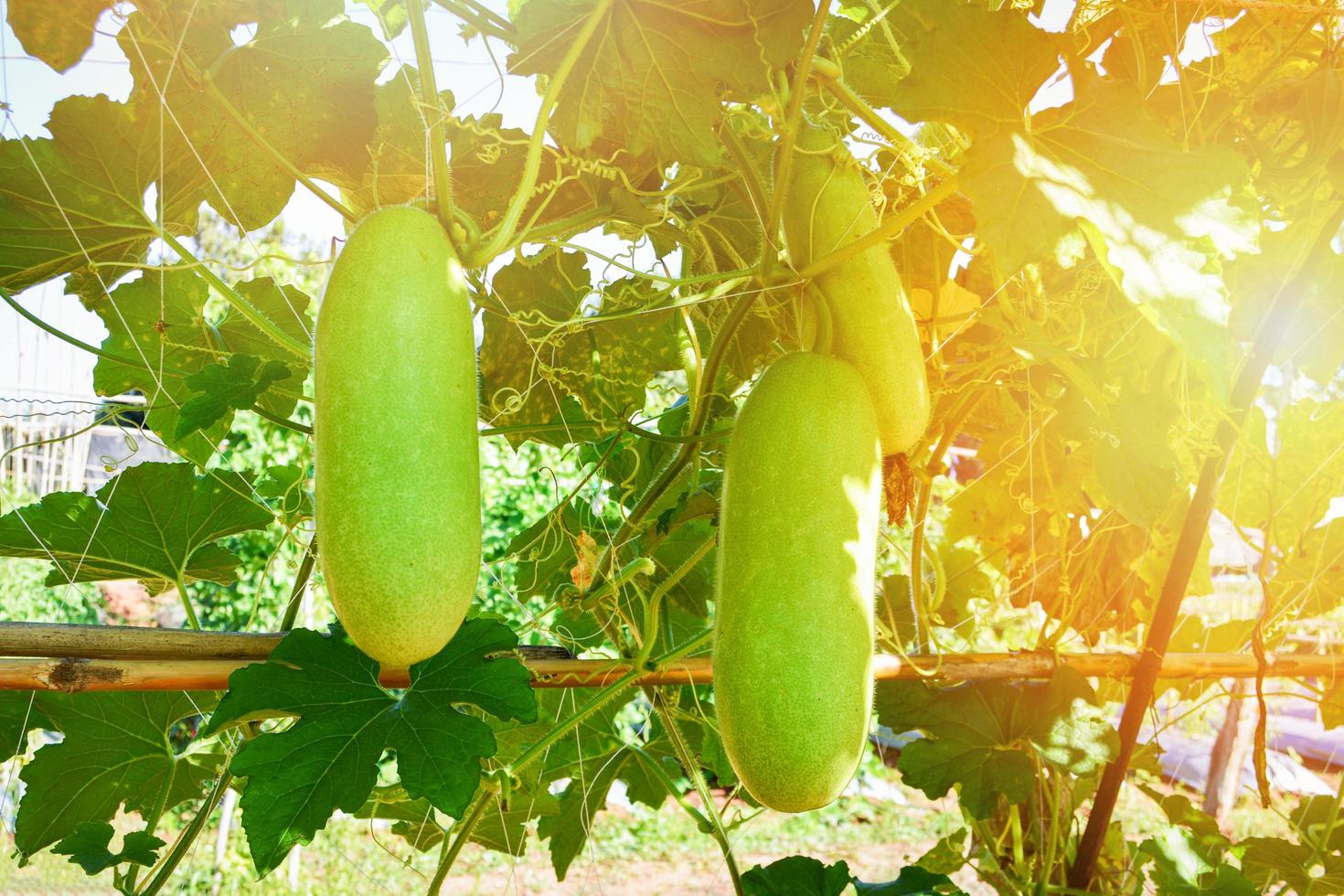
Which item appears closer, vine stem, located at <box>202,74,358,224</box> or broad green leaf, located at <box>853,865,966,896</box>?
vine stem, located at <box>202,74,358,224</box>

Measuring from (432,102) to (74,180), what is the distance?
0.56 metres

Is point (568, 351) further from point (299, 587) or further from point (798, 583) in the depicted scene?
point (798, 583)

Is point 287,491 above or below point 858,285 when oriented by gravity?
below

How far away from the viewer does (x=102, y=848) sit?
1104 millimetres

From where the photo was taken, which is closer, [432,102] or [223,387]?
[432,102]

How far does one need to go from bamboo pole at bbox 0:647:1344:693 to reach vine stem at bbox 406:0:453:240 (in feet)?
1.35

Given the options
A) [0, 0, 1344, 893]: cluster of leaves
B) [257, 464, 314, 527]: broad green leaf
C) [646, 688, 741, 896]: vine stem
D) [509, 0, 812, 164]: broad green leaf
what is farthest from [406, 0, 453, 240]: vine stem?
[646, 688, 741, 896]: vine stem

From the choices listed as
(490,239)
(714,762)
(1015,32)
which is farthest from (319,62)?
(714,762)

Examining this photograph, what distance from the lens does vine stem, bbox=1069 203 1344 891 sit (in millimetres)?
1019

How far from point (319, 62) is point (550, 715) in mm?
947

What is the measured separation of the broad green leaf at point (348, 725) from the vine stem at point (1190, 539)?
2.34ft

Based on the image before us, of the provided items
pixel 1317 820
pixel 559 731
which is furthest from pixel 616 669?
pixel 1317 820

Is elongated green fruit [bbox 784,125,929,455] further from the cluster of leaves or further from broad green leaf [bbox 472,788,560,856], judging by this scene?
broad green leaf [bbox 472,788,560,856]

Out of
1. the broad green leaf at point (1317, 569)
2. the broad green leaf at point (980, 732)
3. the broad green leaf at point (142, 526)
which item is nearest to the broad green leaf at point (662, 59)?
the broad green leaf at point (142, 526)
